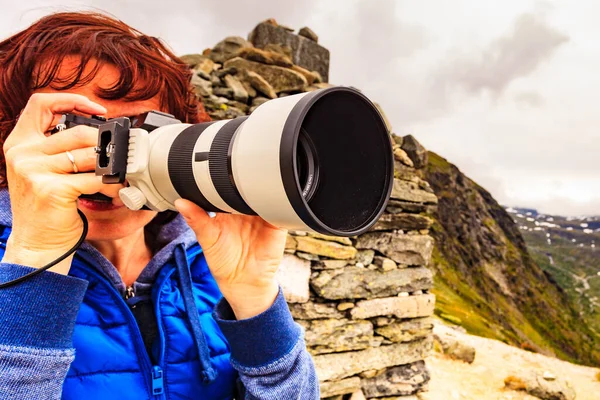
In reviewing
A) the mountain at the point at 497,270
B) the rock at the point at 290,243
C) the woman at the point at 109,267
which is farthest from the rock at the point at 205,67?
the mountain at the point at 497,270

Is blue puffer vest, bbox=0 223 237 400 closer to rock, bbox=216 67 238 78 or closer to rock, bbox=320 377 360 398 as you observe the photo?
rock, bbox=320 377 360 398

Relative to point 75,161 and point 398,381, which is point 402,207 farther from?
point 75,161

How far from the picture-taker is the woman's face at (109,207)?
1302 millimetres

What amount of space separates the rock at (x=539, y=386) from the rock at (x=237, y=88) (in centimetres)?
536

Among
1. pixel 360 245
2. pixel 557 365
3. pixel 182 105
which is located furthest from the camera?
pixel 557 365

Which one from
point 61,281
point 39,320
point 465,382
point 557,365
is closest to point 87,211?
point 61,281

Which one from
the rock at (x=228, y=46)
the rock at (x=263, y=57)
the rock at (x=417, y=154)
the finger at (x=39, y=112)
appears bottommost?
the finger at (x=39, y=112)

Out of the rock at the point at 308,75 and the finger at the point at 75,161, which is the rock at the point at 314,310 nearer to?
the rock at the point at 308,75

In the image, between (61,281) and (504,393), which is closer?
(61,281)

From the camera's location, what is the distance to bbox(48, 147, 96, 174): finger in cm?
111

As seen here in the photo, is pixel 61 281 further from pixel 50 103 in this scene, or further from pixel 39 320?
pixel 50 103

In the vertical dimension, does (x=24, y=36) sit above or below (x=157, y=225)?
above

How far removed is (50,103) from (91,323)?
672 mm

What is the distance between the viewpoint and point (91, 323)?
49.5 inches
